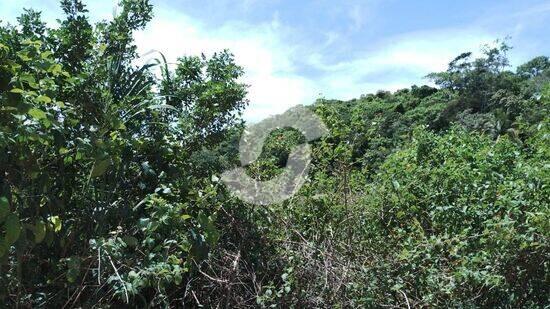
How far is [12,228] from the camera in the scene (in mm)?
1779

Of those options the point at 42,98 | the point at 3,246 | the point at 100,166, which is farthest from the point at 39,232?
the point at 42,98

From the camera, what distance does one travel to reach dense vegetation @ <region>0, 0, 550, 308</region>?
7.14 ft

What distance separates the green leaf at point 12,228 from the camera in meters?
1.78

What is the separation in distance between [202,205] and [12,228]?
950 millimetres

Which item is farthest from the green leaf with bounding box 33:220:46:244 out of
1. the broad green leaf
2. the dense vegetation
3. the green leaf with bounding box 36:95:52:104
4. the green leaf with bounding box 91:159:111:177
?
the green leaf with bounding box 36:95:52:104

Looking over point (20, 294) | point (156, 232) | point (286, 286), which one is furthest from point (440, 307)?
point (20, 294)

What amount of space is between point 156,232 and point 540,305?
1922mm

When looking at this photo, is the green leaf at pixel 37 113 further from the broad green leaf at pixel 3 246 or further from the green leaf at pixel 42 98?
the broad green leaf at pixel 3 246

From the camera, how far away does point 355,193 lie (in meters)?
3.97

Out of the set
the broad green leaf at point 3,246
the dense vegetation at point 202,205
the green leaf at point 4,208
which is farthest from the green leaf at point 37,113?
the broad green leaf at point 3,246

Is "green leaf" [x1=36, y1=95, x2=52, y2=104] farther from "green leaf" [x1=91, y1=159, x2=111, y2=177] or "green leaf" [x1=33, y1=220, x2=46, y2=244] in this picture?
"green leaf" [x1=33, y1=220, x2=46, y2=244]

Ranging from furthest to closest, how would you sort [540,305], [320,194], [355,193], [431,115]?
[431,115] < [355,193] < [320,194] < [540,305]

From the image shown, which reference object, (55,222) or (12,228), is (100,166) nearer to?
(55,222)

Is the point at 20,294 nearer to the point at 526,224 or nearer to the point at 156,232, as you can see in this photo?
the point at 156,232
